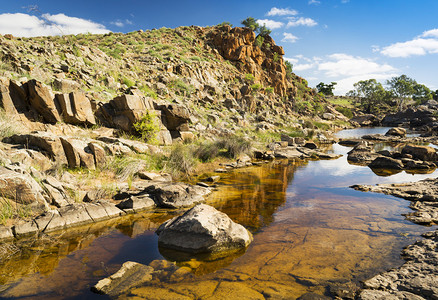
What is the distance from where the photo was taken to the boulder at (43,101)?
10516 mm

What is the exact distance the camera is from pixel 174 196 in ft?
27.2

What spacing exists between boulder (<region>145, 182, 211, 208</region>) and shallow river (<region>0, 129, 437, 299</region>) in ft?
1.80

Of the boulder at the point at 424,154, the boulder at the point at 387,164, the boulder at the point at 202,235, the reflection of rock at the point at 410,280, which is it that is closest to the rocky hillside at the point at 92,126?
the boulder at the point at 202,235

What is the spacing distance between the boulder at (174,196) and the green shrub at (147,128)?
540 centimetres

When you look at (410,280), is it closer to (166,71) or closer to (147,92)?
(147,92)

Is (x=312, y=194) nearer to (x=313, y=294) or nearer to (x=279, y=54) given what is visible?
(x=313, y=294)

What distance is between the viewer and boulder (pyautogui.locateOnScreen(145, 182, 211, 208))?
318 inches

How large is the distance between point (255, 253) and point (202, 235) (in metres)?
1.19

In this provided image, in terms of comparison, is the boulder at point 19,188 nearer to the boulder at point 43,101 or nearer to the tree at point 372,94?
the boulder at point 43,101

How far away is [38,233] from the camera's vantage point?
5719 millimetres

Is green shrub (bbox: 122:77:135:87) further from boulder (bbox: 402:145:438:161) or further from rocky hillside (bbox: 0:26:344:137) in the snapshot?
boulder (bbox: 402:145:438:161)

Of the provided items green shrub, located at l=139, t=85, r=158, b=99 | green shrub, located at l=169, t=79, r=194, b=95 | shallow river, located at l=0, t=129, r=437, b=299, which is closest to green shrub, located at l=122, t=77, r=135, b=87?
green shrub, located at l=139, t=85, r=158, b=99

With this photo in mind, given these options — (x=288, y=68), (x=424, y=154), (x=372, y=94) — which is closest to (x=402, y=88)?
(x=372, y=94)

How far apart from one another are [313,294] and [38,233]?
19.5 feet
